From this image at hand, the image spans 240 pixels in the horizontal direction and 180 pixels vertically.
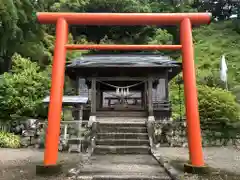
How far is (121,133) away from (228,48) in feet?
77.7

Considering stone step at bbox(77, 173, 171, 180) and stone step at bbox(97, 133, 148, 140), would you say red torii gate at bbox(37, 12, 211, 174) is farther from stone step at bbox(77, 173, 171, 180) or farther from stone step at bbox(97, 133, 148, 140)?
stone step at bbox(97, 133, 148, 140)

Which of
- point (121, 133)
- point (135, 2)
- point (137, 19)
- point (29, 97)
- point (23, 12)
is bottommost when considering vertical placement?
point (121, 133)

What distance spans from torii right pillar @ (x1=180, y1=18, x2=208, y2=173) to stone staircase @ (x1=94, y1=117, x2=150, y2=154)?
3.31 meters

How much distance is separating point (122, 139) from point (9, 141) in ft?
14.8

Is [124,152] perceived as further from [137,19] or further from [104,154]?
[137,19]

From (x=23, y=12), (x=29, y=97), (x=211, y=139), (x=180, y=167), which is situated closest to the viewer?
(x=180, y=167)

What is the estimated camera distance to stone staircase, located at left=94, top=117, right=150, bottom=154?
8.56m

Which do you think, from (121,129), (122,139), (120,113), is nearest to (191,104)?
(122,139)

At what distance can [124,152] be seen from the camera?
27.9 ft

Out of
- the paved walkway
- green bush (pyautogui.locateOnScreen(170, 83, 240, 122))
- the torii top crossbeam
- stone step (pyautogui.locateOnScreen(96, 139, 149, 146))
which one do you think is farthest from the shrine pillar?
green bush (pyautogui.locateOnScreen(170, 83, 240, 122))

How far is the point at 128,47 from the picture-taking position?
6.23 metres

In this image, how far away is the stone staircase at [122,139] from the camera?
8562mm

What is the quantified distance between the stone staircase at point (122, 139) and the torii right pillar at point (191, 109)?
3.31m

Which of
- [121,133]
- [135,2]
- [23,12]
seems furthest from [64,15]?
[135,2]
